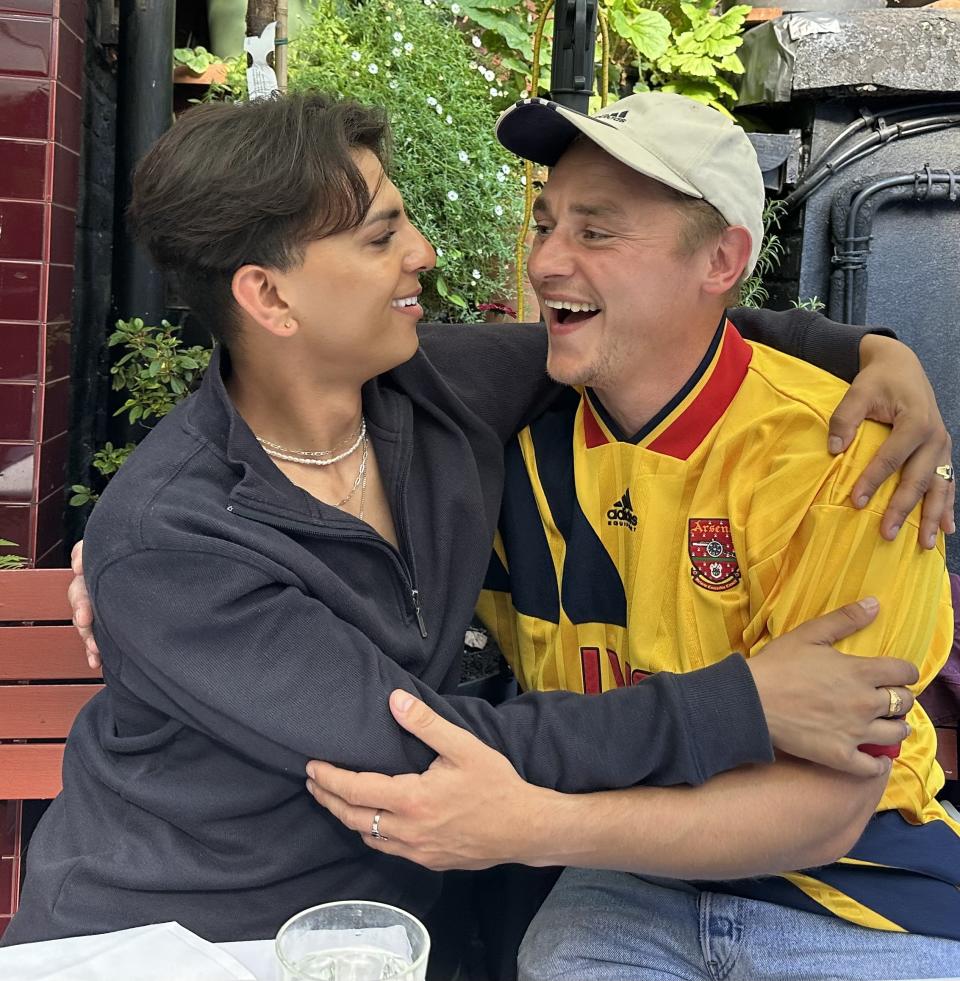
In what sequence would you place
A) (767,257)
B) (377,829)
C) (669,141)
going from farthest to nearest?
(767,257) → (669,141) → (377,829)

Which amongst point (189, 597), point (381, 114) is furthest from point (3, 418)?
point (189, 597)

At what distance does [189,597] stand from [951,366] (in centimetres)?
507

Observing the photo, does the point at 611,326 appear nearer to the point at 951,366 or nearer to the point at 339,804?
the point at 339,804

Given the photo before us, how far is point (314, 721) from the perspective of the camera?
1392 mm

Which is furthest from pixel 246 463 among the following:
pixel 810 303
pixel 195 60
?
pixel 810 303

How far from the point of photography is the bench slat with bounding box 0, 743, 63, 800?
7.45 feet

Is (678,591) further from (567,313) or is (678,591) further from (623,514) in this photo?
(567,313)

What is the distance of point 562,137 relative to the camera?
1.90 meters

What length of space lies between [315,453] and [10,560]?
150 cm

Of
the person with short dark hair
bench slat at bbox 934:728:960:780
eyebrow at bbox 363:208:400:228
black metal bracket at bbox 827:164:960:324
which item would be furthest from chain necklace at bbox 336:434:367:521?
black metal bracket at bbox 827:164:960:324

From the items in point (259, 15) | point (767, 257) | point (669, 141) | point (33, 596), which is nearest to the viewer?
point (669, 141)

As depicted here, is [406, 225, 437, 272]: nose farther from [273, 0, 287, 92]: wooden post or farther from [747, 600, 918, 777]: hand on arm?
[273, 0, 287, 92]: wooden post

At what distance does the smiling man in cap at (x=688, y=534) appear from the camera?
1.60 metres

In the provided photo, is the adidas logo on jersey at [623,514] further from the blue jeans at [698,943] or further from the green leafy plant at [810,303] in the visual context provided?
the green leafy plant at [810,303]
